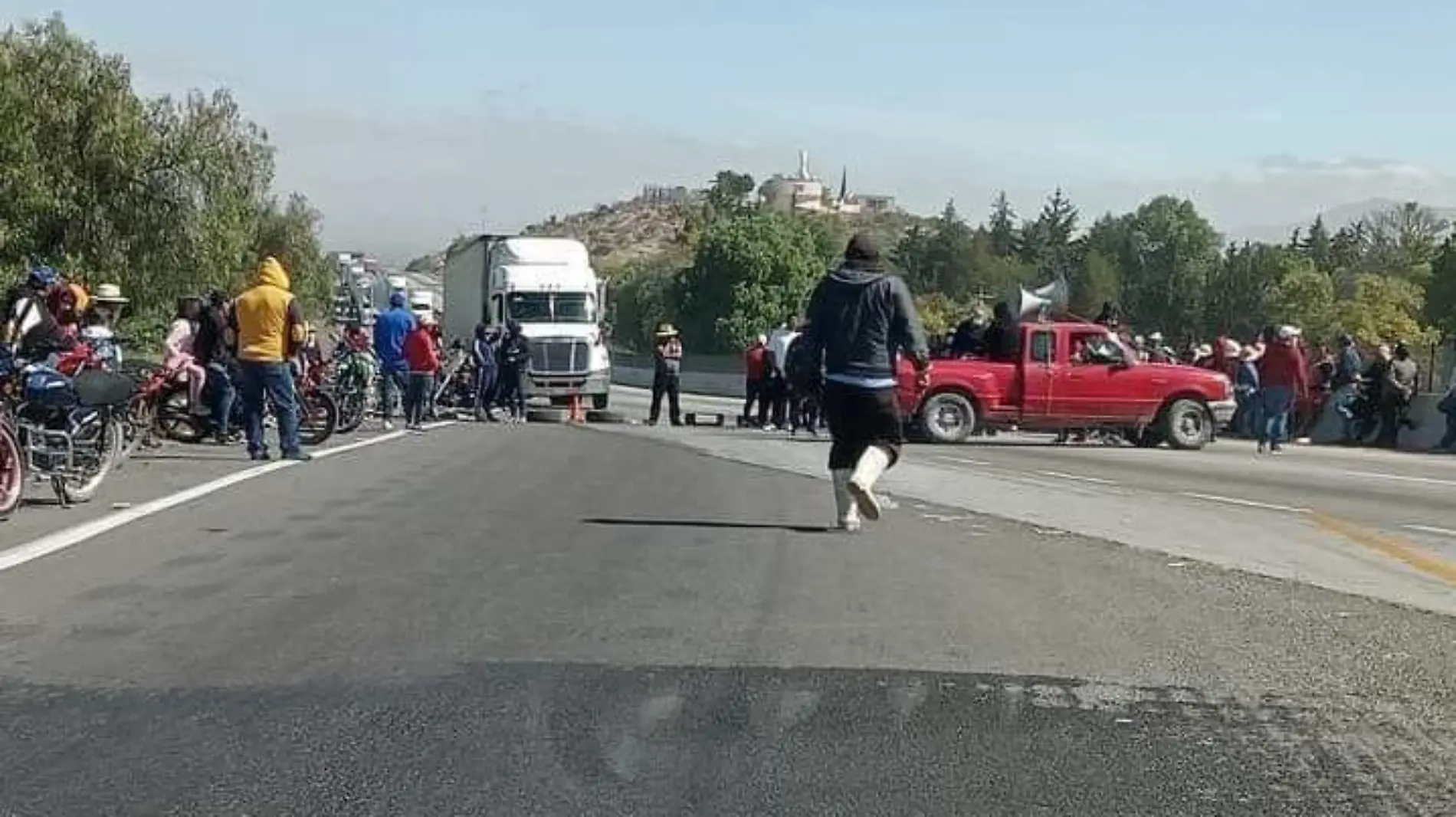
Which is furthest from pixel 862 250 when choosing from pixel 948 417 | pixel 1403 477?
pixel 948 417

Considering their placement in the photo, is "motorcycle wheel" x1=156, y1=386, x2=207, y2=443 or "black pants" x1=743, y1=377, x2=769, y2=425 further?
"black pants" x1=743, y1=377, x2=769, y2=425

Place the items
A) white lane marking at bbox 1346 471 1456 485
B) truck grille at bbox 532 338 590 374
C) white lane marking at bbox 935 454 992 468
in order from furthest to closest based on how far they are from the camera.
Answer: truck grille at bbox 532 338 590 374 → white lane marking at bbox 935 454 992 468 → white lane marking at bbox 1346 471 1456 485

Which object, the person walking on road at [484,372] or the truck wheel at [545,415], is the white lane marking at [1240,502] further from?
the truck wheel at [545,415]

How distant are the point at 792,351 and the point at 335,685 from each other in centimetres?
582

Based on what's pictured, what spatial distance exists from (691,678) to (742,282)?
104 meters

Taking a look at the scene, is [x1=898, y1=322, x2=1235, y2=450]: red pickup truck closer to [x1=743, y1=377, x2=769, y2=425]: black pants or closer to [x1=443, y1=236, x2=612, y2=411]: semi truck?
[x1=743, y1=377, x2=769, y2=425]: black pants

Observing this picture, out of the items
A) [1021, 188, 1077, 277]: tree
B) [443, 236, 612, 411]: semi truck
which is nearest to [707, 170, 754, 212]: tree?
[1021, 188, 1077, 277]: tree

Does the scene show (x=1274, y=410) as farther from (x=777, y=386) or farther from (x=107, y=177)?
(x=107, y=177)

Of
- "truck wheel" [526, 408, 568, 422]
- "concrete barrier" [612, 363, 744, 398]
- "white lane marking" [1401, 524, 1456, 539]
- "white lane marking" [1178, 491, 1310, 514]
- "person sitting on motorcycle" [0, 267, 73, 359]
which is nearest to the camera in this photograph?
"person sitting on motorcycle" [0, 267, 73, 359]

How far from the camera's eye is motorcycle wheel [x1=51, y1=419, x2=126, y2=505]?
13117 millimetres

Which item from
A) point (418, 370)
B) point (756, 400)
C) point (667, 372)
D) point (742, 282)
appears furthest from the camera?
point (742, 282)

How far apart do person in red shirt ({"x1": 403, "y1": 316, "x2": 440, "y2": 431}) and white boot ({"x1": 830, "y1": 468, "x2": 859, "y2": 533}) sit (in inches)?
574

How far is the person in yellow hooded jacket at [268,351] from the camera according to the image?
1698 cm

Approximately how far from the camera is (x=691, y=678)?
295 inches
